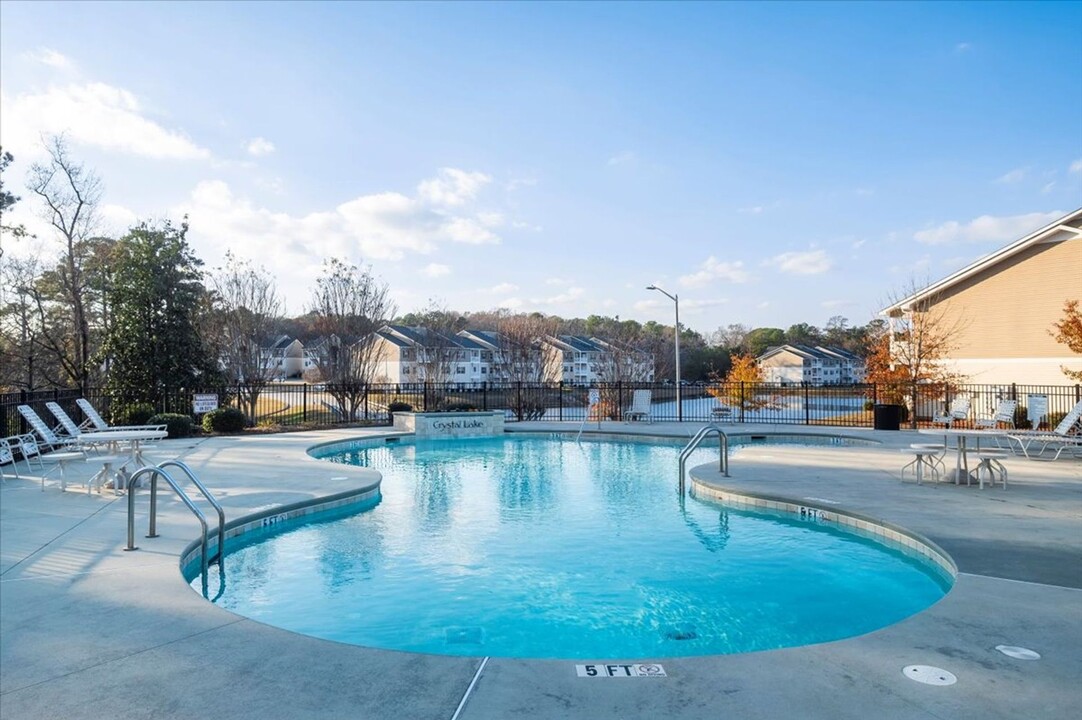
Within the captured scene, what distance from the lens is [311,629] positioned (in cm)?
529

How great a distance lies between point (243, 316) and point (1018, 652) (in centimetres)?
2699

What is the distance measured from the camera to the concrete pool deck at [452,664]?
315 centimetres

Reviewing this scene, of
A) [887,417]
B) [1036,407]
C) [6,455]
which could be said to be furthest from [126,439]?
[887,417]

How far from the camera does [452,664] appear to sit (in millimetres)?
3691

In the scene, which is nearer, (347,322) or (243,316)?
(347,322)

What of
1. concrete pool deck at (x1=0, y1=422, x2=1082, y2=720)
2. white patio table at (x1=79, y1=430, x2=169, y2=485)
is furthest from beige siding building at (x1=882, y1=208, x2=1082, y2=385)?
white patio table at (x1=79, y1=430, x2=169, y2=485)

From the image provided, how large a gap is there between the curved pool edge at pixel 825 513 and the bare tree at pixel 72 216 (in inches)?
950

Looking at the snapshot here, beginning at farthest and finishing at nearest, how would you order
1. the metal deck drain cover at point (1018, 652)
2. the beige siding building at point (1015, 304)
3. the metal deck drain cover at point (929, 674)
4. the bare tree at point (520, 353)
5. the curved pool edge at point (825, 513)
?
1. the bare tree at point (520, 353)
2. the beige siding building at point (1015, 304)
3. the curved pool edge at point (825, 513)
4. the metal deck drain cover at point (1018, 652)
5. the metal deck drain cover at point (929, 674)

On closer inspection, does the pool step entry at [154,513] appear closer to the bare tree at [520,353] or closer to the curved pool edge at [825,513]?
the curved pool edge at [825,513]

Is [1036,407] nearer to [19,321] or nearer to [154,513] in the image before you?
[154,513]

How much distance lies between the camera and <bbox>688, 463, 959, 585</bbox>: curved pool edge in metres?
6.45

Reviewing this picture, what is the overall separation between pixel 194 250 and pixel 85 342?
606 cm

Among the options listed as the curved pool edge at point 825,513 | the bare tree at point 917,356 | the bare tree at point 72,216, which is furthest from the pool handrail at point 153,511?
the bare tree at point 72,216

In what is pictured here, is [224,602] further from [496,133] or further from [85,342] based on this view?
[85,342]
